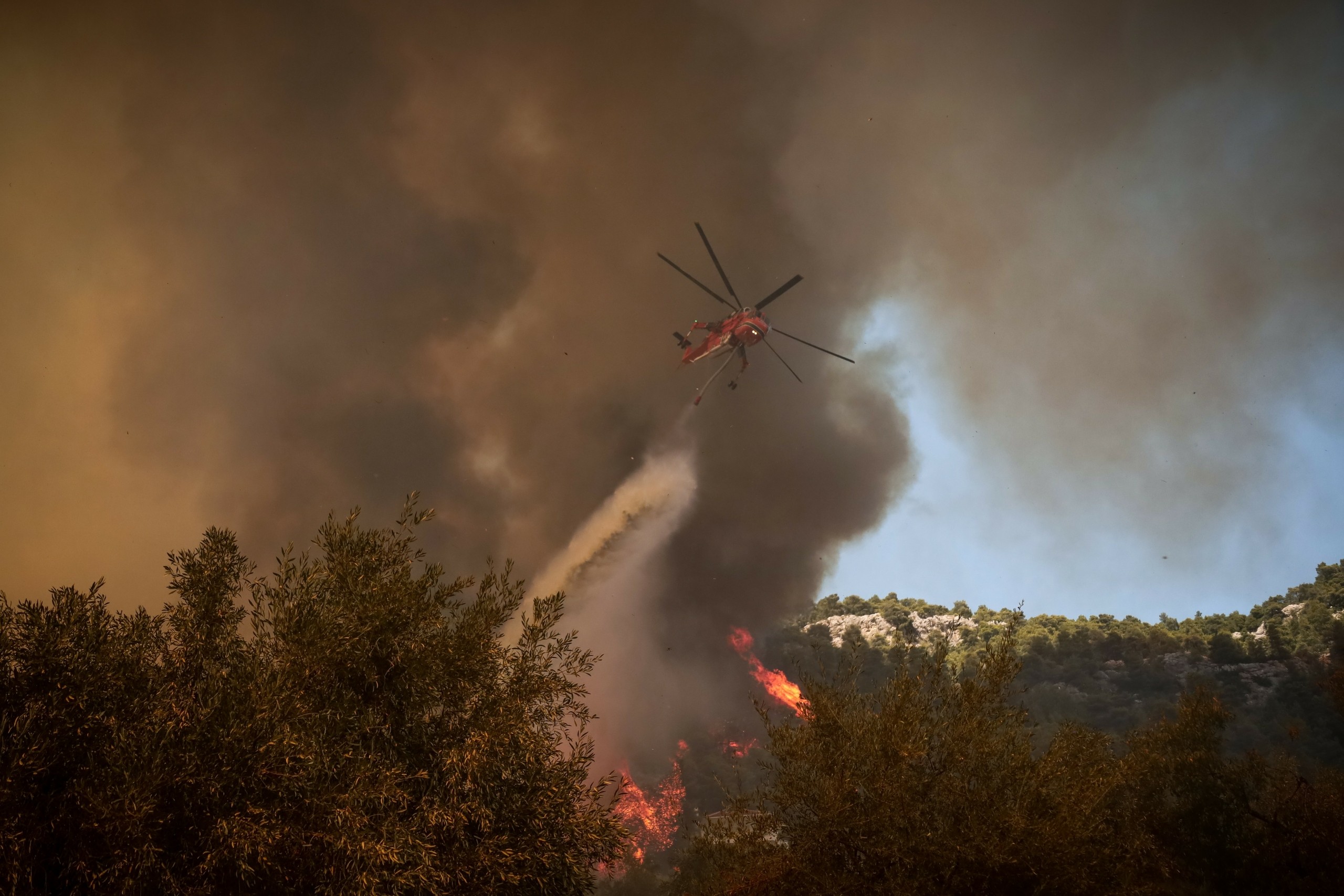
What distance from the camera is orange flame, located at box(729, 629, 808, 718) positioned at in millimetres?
132875

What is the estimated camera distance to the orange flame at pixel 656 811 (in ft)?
313

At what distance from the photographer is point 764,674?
139 meters

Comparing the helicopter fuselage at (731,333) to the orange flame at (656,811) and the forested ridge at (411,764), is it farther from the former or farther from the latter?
the orange flame at (656,811)

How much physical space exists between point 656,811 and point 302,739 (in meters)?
101

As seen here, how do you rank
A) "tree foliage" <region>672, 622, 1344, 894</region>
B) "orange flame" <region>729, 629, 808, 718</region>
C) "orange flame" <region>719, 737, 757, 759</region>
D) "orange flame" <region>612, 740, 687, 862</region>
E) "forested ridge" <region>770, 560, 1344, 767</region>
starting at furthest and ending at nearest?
"orange flame" <region>729, 629, 808, 718</region>, "orange flame" <region>719, 737, 757, 759</region>, "orange flame" <region>612, 740, 687, 862</region>, "forested ridge" <region>770, 560, 1344, 767</region>, "tree foliage" <region>672, 622, 1344, 894</region>

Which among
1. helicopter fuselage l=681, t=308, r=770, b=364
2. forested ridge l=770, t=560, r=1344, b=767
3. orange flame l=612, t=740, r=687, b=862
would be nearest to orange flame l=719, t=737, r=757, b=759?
orange flame l=612, t=740, r=687, b=862

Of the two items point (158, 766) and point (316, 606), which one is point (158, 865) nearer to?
point (158, 766)

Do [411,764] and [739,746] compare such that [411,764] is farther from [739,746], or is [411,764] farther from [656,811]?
[739,746]

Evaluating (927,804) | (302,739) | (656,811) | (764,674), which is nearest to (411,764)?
(302,739)

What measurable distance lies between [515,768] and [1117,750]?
84482mm

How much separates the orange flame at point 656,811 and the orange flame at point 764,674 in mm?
29139

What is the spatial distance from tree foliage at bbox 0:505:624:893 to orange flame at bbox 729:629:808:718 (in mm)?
119272

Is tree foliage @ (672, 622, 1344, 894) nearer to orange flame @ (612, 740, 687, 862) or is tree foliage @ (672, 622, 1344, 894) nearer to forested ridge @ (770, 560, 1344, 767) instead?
forested ridge @ (770, 560, 1344, 767)

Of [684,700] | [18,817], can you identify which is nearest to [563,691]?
[18,817]
